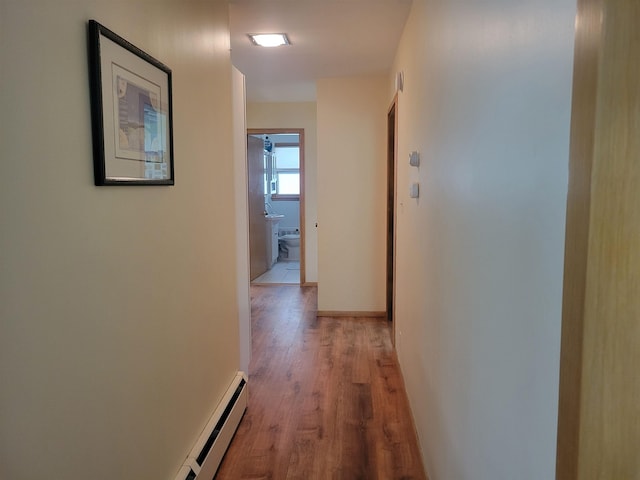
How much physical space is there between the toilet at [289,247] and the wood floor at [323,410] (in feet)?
12.3

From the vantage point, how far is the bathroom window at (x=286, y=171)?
859 cm

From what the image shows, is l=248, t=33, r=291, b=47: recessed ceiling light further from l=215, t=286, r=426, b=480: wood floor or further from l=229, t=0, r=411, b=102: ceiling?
l=215, t=286, r=426, b=480: wood floor

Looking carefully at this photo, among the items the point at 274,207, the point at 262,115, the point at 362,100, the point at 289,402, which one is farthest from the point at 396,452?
the point at 274,207

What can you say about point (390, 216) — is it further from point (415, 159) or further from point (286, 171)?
point (286, 171)

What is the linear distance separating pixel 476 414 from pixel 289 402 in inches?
70.4

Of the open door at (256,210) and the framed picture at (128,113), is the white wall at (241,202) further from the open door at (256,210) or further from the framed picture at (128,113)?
the open door at (256,210)

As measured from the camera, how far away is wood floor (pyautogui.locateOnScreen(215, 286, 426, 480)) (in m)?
2.16

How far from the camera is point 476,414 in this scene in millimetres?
1202

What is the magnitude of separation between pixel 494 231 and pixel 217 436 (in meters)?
1.64

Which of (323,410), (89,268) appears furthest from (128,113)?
(323,410)

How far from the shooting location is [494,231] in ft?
3.41

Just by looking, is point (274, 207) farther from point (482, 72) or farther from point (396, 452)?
point (482, 72)

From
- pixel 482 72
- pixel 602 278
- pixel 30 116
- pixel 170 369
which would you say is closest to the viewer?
pixel 602 278

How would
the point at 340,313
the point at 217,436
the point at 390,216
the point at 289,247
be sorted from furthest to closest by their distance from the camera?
the point at 289,247 < the point at 340,313 < the point at 390,216 < the point at 217,436
